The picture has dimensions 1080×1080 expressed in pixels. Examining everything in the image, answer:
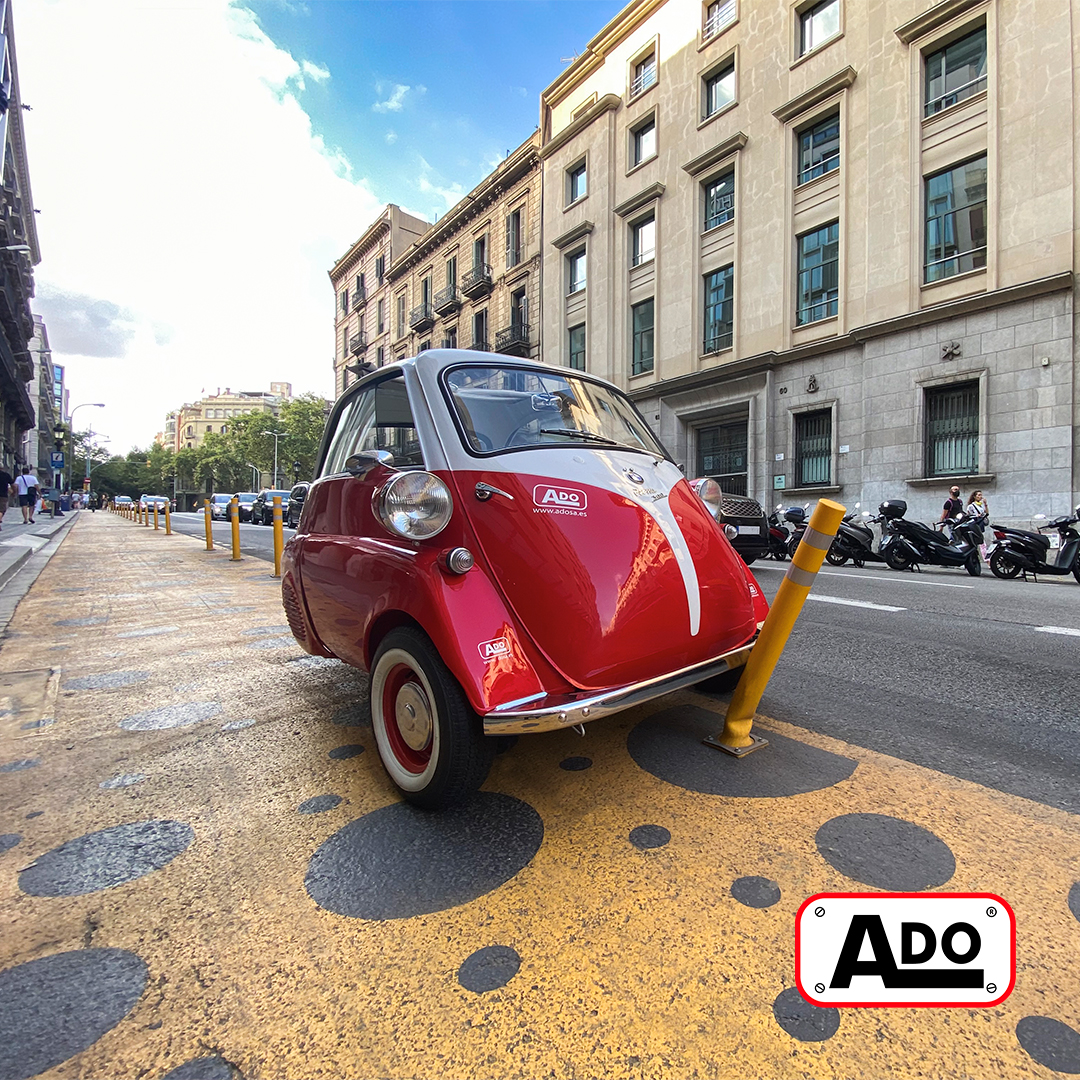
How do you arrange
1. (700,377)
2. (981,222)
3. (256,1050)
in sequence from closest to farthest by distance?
(256,1050) → (981,222) → (700,377)

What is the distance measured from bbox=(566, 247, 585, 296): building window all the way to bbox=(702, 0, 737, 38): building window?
26.6 ft

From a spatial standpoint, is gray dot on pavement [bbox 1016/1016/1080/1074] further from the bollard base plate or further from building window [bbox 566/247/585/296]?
building window [bbox 566/247/585/296]

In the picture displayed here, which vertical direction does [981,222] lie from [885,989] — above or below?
above

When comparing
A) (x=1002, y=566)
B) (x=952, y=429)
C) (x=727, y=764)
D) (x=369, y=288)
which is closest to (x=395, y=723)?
(x=727, y=764)

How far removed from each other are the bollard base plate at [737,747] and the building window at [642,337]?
849 inches

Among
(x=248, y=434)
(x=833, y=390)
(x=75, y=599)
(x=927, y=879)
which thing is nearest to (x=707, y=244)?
(x=833, y=390)

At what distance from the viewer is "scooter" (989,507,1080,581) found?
934 cm

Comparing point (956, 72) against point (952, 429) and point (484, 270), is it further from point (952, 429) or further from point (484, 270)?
point (484, 270)

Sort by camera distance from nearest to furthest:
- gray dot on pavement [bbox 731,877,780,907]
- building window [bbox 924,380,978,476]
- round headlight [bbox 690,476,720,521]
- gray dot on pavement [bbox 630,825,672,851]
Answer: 1. gray dot on pavement [bbox 731,877,780,907]
2. gray dot on pavement [bbox 630,825,672,851]
3. round headlight [bbox 690,476,720,521]
4. building window [bbox 924,380,978,476]

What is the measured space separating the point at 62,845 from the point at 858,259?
1920 centimetres

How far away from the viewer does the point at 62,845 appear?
2.02 metres

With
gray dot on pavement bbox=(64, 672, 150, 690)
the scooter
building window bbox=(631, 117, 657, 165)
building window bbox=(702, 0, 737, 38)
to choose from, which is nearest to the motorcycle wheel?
the scooter

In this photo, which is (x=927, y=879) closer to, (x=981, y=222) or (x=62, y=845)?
(x=62, y=845)

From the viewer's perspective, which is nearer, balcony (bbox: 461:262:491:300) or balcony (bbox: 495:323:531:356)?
balcony (bbox: 495:323:531:356)
